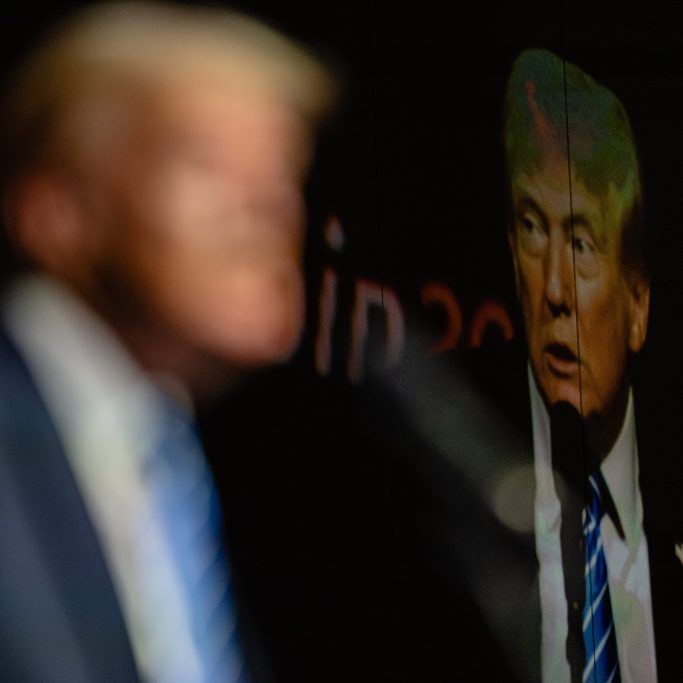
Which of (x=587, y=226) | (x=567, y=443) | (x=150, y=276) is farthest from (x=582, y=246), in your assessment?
(x=150, y=276)

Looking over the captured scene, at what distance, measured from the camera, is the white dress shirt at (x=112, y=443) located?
7.57 ft

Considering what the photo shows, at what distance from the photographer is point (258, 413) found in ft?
9.23

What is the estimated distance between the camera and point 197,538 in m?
2.62

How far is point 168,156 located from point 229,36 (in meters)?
0.36

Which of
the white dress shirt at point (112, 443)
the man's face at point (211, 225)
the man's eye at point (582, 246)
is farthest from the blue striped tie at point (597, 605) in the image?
the white dress shirt at point (112, 443)

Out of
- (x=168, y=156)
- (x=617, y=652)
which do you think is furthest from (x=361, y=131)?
(x=617, y=652)

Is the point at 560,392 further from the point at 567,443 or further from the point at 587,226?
the point at 587,226

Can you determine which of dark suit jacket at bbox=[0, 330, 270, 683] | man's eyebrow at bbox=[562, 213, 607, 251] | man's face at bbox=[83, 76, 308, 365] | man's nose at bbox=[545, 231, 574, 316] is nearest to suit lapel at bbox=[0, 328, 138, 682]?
dark suit jacket at bbox=[0, 330, 270, 683]

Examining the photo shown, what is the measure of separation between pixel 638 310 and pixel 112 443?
6.75 feet

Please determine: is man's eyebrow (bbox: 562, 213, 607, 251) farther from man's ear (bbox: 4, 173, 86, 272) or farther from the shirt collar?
man's ear (bbox: 4, 173, 86, 272)

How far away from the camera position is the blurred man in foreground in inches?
92.4

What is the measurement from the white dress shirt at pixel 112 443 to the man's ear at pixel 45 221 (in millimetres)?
55

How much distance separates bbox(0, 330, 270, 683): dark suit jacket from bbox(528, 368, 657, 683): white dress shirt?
1.66m

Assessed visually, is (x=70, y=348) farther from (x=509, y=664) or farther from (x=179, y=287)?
(x=509, y=664)
